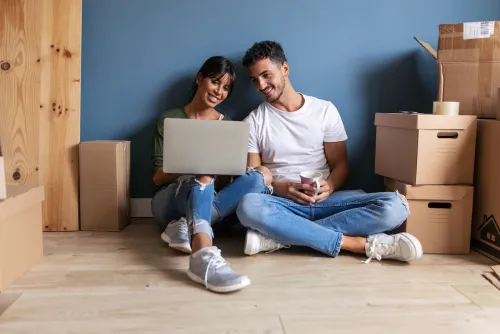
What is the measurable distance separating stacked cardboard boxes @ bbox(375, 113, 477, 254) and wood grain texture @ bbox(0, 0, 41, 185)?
4.88ft

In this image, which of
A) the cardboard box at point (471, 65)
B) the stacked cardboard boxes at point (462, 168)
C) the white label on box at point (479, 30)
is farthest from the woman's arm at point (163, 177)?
the white label on box at point (479, 30)

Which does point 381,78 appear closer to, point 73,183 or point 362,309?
point 362,309

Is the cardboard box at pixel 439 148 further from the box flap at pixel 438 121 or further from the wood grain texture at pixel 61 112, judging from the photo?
the wood grain texture at pixel 61 112

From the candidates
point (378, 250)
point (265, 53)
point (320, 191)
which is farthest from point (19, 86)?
point (378, 250)

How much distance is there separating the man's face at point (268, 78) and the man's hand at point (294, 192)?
395 millimetres

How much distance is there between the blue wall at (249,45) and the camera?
2174mm

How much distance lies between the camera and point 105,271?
1538mm

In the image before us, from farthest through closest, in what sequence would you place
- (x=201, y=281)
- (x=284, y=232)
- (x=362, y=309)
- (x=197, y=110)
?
(x=197, y=110), (x=284, y=232), (x=201, y=281), (x=362, y=309)

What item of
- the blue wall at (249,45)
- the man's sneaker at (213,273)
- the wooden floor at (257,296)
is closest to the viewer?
the wooden floor at (257,296)

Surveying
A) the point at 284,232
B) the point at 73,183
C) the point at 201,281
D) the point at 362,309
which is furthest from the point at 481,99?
the point at 73,183

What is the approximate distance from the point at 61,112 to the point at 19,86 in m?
0.19

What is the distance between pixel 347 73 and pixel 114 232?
126 centimetres

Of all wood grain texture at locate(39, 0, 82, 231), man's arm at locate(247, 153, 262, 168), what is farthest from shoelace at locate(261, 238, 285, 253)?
wood grain texture at locate(39, 0, 82, 231)

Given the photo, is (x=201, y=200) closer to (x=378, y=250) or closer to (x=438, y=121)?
(x=378, y=250)
